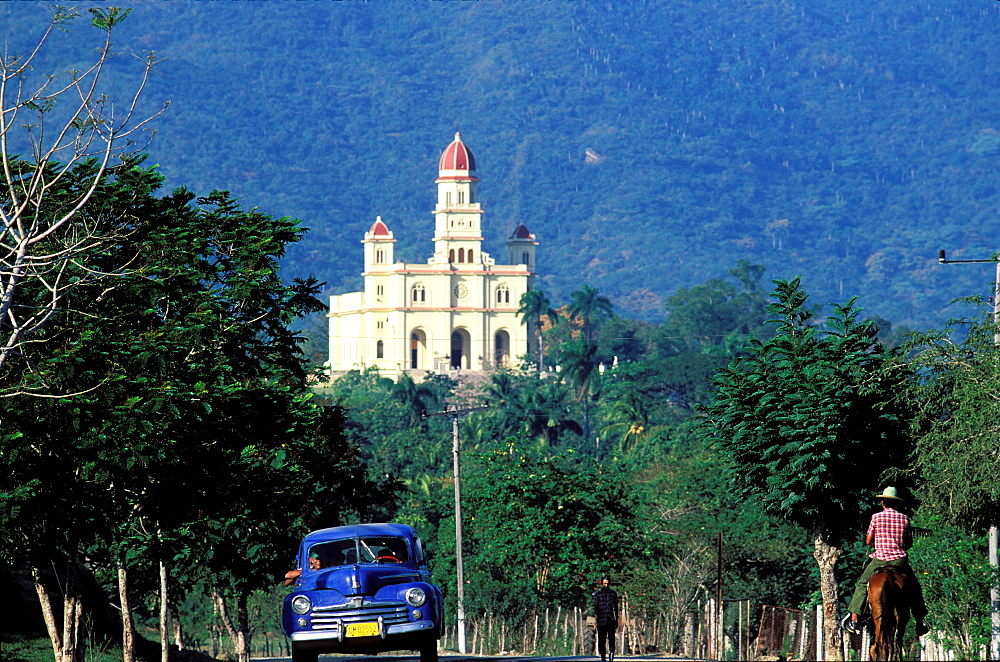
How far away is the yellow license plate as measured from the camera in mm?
20766

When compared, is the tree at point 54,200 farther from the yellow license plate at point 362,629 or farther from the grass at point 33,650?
the grass at point 33,650

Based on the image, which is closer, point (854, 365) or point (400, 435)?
point (854, 365)

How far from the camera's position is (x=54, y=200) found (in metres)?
26.6

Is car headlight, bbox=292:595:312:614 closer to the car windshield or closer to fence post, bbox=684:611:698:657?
the car windshield

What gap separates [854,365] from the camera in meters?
30.5

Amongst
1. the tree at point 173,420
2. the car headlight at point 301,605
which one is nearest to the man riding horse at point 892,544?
the car headlight at point 301,605

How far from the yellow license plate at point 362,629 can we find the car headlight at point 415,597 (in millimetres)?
543

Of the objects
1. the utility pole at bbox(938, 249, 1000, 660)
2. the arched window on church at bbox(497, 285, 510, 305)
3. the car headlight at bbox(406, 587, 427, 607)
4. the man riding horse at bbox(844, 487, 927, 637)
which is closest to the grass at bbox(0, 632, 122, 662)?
the car headlight at bbox(406, 587, 427, 607)

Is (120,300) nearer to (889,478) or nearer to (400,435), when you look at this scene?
(889,478)

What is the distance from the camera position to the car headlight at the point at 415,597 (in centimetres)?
2103

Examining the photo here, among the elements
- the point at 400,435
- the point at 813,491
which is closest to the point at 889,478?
the point at 813,491

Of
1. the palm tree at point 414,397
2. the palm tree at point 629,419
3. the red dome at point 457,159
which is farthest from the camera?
the red dome at point 457,159

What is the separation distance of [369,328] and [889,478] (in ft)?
491

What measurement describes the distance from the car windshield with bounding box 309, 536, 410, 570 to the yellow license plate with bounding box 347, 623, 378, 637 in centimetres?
110
